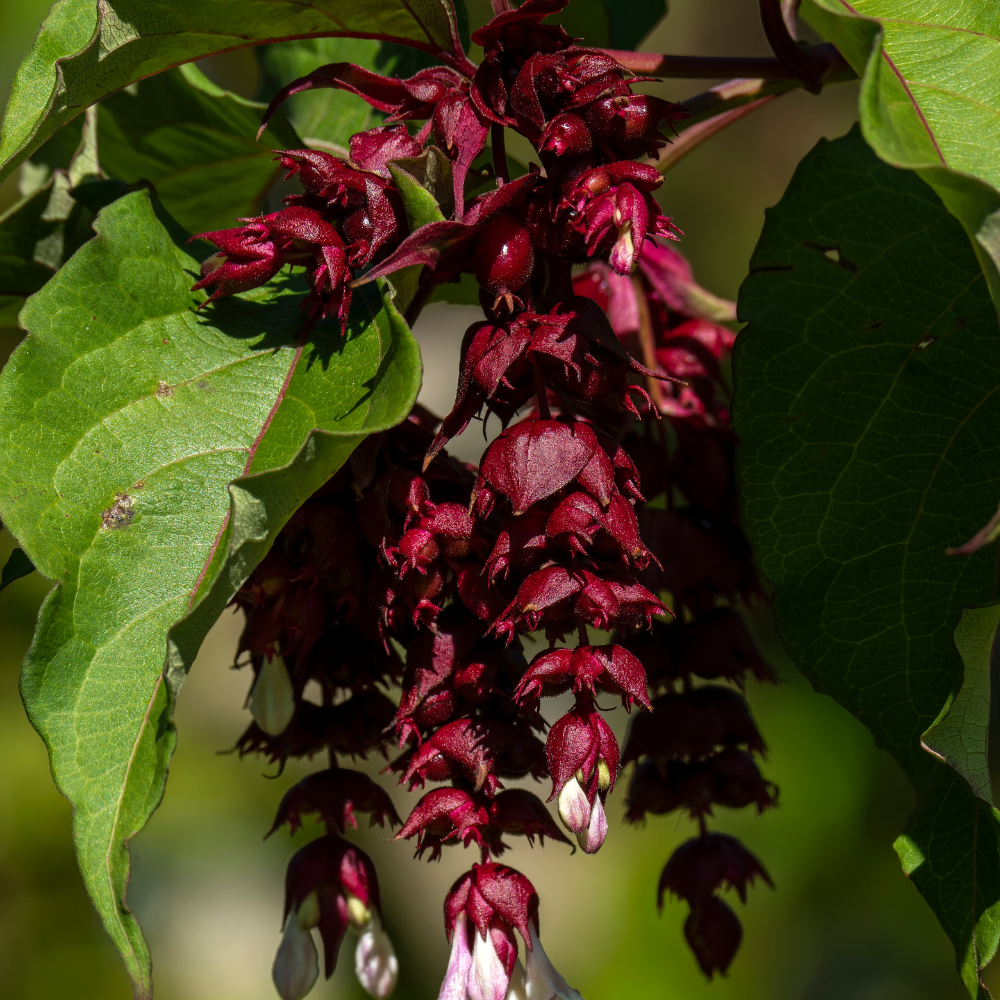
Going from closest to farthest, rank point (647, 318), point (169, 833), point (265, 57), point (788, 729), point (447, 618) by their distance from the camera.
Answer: point (447, 618), point (647, 318), point (265, 57), point (169, 833), point (788, 729)

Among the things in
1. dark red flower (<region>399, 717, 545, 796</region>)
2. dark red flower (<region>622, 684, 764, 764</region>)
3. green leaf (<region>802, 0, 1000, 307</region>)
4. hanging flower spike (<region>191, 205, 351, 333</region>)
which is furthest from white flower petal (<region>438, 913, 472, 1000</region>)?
green leaf (<region>802, 0, 1000, 307</region>)

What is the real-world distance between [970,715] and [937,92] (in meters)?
0.38

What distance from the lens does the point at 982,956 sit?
77 cm

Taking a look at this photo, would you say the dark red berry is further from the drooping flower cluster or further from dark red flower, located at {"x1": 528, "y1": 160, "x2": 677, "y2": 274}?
the drooping flower cluster

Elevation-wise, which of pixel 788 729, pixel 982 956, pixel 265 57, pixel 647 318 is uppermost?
pixel 265 57

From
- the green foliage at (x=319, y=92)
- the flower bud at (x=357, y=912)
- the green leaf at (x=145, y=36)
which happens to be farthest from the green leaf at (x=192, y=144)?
the flower bud at (x=357, y=912)

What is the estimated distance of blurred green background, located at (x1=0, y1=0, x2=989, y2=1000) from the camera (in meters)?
2.47

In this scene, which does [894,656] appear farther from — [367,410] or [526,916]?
[367,410]

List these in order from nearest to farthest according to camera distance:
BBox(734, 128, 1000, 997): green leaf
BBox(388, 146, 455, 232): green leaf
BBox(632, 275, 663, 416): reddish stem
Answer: BBox(388, 146, 455, 232): green leaf
BBox(734, 128, 1000, 997): green leaf
BBox(632, 275, 663, 416): reddish stem

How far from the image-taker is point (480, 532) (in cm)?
71

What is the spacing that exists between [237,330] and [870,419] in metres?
0.49

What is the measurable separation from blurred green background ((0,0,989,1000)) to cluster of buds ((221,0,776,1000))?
5.88 ft

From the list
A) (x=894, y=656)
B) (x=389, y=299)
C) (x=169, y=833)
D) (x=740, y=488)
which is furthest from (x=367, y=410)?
(x=169, y=833)

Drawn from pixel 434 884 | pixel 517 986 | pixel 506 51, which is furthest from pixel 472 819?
pixel 434 884
